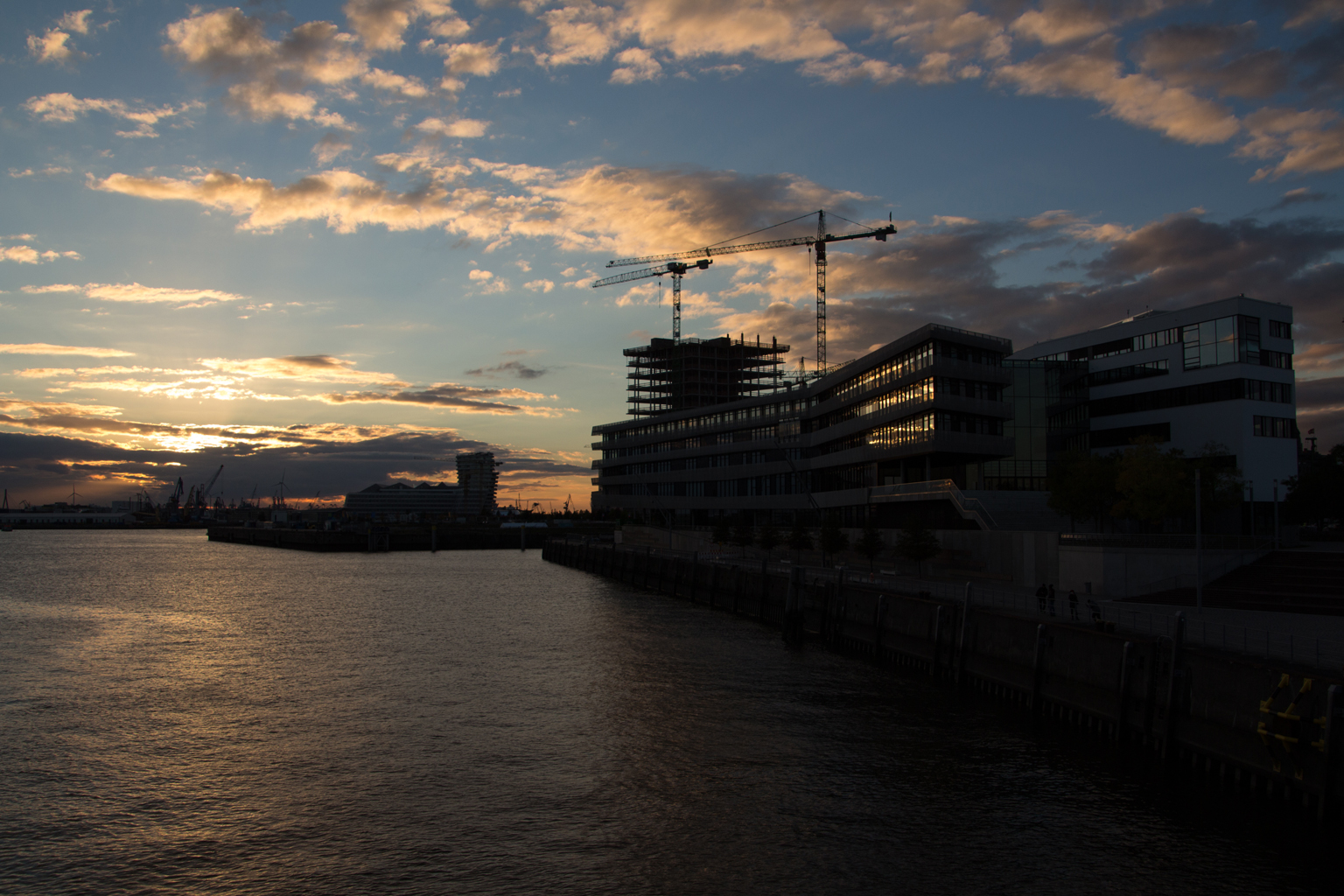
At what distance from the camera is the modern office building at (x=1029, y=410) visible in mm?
78562

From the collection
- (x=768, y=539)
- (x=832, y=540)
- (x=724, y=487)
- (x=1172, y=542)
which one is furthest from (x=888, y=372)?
(x=724, y=487)

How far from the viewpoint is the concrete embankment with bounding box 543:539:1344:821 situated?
21.4m

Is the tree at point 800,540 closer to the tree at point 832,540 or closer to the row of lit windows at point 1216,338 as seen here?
the tree at point 832,540

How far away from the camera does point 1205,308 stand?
81438 mm

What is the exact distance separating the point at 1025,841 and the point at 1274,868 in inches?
202

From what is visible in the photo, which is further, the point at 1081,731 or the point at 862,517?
the point at 862,517

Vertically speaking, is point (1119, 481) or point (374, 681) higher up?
point (1119, 481)

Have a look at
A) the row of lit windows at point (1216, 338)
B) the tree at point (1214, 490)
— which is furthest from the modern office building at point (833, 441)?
the tree at point (1214, 490)

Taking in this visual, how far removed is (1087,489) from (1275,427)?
29528mm

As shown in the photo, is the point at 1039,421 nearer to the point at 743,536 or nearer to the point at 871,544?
the point at 871,544

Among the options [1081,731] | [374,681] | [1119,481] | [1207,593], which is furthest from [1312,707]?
[1119,481]

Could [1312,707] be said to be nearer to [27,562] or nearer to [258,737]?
[258,737]

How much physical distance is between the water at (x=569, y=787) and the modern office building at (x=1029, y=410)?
41.1 m

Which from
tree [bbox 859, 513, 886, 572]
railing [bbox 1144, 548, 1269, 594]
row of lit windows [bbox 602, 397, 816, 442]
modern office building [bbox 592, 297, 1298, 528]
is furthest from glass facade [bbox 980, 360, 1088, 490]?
railing [bbox 1144, 548, 1269, 594]
